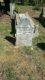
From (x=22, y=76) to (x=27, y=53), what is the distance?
9.01 feet

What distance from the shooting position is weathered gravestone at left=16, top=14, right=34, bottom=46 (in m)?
15.3

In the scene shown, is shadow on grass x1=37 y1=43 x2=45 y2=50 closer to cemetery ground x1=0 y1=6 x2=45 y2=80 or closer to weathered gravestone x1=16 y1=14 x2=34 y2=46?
cemetery ground x1=0 y1=6 x2=45 y2=80

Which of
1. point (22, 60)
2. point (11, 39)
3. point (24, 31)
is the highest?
point (24, 31)

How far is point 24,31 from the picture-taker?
15547 millimetres

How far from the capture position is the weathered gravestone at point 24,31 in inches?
604

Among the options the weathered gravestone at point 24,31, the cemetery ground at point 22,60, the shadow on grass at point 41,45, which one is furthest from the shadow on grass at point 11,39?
the shadow on grass at point 41,45

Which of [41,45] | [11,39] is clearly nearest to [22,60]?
[41,45]

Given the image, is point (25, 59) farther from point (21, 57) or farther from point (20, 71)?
point (20, 71)

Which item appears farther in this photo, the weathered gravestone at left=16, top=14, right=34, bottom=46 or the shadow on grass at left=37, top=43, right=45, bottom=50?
the shadow on grass at left=37, top=43, right=45, bottom=50

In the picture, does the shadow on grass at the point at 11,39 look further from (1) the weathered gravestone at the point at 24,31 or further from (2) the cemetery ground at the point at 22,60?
(1) the weathered gravestone at the point at 24,31

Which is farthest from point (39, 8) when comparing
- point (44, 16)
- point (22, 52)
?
point (22, 52)

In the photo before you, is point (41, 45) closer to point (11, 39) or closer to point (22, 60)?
point (11, 39)

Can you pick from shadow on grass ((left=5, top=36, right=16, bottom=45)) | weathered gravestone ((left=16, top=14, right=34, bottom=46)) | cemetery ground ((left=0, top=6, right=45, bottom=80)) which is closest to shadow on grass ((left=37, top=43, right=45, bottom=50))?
cemetery ground ((left=0, top=6, right=45, bottom=80))

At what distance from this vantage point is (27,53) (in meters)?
14.5
